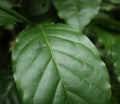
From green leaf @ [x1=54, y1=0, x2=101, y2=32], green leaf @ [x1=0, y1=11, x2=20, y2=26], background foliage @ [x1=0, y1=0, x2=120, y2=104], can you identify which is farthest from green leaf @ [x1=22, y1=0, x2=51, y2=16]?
green leaf @ [x1=0, y1=11, x2=20, y2=26]

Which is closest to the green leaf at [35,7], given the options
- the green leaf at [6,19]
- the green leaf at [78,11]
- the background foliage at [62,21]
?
the background foliage at [62,21]

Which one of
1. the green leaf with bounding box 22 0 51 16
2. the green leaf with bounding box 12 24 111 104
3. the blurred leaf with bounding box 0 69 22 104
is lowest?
the blurred leaf with bounding box 0 69 22 104

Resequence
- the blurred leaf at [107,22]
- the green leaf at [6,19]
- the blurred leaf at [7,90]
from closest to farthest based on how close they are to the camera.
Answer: the green leaf at [6,19] < the blurred leaf at [7,90] < the blurred leaf at [107,22]

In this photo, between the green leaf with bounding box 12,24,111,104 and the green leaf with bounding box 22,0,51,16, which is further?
the green leaf with bounding box 22,0,51,16

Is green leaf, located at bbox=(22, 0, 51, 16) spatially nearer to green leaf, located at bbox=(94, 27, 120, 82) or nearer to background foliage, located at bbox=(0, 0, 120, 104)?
background foliage, located at bbox=(0, 0, 120, 104)

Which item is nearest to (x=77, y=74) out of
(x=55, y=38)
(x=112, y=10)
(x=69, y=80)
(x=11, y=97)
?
(x=69, y=80)

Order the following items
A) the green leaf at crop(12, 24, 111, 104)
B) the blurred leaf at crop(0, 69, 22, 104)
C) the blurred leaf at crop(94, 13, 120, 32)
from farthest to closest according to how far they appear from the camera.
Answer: the blurred leaf at crop(94, 13, 120, 32) < the blurred leaf at crop(0, 69, 22, 104) < the green leaf at crop(12, 24, 111, 104)

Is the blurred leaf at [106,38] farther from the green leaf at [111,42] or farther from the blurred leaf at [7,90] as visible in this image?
the blurred leaf at [7,90]

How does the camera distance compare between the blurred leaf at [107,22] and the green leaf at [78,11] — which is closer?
the green leaf at [78,11]
